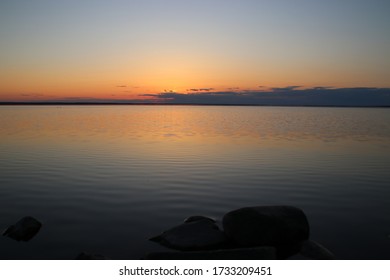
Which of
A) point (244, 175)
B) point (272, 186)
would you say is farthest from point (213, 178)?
point (272, 186)

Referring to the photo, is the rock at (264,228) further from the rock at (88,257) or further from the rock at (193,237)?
the rock at (88,257)

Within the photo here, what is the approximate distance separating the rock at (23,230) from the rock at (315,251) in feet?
28.1

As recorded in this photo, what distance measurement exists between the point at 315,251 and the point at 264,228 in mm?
1601

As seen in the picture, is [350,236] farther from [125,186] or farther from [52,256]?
[125,186]

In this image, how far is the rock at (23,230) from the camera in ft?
36.6

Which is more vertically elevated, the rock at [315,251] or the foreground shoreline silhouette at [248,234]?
the foreground shoreline silhouette at [248,234]

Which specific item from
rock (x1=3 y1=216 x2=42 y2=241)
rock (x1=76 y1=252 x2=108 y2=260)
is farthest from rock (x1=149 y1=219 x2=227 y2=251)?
rock (x1=3 y1=216 x2=42 y2=241)

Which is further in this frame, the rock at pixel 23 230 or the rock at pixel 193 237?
the rock at pixel 23 230

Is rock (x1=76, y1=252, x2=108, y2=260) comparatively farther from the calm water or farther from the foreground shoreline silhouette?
the calm water

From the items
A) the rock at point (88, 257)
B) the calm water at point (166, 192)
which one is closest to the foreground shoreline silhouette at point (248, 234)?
the rock at point (88, 257)

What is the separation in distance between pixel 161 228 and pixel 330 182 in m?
11.2

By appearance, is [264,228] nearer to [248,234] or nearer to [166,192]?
[248,234]

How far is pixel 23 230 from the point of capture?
11250 mm
